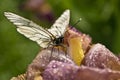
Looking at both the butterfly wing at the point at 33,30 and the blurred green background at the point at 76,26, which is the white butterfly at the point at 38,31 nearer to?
the butterfly wing at the point at 33,30

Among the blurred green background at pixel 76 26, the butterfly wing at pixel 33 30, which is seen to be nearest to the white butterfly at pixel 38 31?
the butterfly wing at pixel 33 30

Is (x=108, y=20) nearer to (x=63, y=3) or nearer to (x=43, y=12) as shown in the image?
(x=63, y=3)

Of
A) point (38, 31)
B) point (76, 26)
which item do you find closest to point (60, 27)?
point (38, 31)

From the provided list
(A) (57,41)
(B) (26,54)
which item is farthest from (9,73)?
(A) (57,41)

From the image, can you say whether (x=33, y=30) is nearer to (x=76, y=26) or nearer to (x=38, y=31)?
(x=38, y=31)

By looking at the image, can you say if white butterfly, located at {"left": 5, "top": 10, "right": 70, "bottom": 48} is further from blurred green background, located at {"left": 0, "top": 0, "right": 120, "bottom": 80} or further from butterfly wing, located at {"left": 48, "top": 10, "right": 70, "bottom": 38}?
blurred green background, located at {"left": 0, "top": 0, "right": 120, "bottom": 80}

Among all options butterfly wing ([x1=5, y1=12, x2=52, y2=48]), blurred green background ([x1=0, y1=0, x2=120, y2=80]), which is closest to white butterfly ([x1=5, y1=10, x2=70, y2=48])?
butterfly wing ([x1=5, y1=12, x2=52, y2=48])
